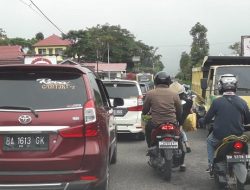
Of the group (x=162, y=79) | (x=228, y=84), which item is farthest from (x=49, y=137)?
(x=162, y=79)

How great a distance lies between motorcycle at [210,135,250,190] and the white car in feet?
20.5

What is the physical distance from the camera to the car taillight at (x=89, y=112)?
5699 mm

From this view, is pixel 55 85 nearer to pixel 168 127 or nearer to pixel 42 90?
pixel 42 90

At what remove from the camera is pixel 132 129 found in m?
13.4

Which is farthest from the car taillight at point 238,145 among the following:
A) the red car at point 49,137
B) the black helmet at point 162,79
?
the black helmet at point 162,79

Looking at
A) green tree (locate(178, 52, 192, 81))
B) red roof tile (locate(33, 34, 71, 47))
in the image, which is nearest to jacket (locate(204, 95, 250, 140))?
green tree (locate(178, 52, 192, 81))

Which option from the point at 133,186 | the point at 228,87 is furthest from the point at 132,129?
the point at 228,87

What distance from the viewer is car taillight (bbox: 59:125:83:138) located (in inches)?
220

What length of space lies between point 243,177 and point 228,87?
1.30 m

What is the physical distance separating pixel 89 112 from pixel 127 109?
25.2 ft

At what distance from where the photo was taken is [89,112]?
572cm

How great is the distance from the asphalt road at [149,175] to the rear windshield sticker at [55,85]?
2.48 metres

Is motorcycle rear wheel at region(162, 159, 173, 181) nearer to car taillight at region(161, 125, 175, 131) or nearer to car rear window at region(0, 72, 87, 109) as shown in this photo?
car taillight at region(161, 125, 175, 131)

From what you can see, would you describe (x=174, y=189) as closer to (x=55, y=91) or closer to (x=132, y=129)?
(x=55, y=91)
